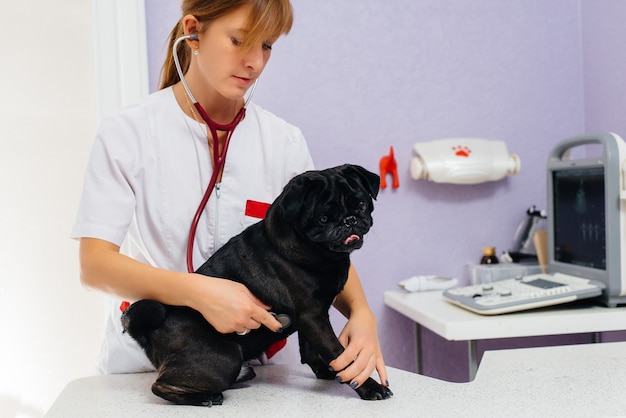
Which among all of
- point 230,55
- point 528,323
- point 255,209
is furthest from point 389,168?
point 230,55

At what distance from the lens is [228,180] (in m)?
1.21

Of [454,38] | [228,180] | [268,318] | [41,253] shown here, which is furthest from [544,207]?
[41,253]

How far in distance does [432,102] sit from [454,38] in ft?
0.74

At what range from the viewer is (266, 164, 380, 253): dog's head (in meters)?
0.93

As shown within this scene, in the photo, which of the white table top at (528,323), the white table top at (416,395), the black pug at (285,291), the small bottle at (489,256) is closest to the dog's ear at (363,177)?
the black pug at (285,291)

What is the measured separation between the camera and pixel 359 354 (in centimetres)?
99

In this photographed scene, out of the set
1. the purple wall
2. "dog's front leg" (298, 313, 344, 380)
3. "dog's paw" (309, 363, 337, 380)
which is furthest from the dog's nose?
the purple wall

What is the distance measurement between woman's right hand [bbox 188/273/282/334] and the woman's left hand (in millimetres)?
116

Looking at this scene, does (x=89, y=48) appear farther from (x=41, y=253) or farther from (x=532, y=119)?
(x=532, y=119)

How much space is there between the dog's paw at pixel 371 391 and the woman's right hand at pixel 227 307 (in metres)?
0.16

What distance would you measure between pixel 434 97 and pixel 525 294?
2.48 feet

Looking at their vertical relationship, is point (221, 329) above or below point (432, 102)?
below

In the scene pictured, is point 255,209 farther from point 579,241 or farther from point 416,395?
point 579,241

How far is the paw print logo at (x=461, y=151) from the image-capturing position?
1991 mm
